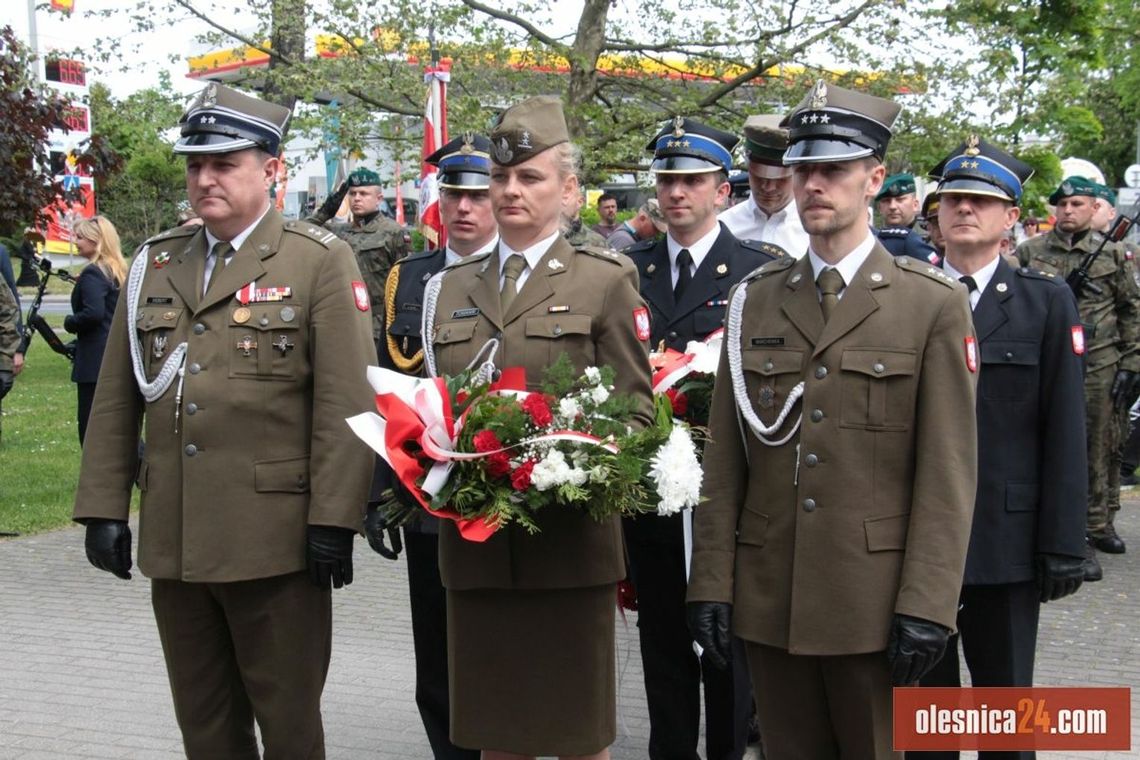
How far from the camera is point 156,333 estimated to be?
4.22 meters

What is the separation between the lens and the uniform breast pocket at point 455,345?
417 cm

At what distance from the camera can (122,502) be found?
429 cm

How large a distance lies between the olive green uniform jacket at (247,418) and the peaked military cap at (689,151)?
4.94 feet

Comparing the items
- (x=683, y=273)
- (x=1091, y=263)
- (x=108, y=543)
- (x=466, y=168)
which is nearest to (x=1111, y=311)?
(x=1091, y=263)

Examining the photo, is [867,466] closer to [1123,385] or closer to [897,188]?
[897,188]

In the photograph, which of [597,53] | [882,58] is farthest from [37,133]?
[882,58]

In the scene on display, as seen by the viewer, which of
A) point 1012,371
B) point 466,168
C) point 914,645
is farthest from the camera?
point 466,168

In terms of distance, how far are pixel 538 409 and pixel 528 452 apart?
12cm

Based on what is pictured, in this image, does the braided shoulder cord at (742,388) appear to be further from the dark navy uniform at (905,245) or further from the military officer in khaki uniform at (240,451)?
the dark navy uniform at (905,245)

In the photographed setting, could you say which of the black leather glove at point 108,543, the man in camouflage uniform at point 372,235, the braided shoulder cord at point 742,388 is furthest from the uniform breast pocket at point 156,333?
the man in camouflage uniform at point 372,235

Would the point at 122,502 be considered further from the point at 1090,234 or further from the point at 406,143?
the point at 406,143

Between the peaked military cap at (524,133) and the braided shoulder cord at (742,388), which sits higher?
the peaked military cap at (524,133)

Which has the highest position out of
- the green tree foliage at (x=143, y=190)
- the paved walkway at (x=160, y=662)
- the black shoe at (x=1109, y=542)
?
the green tree foliage at (x=143, y=190)

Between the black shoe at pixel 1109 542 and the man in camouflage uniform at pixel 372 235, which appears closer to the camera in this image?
the black shoe at pixel 1109 542
